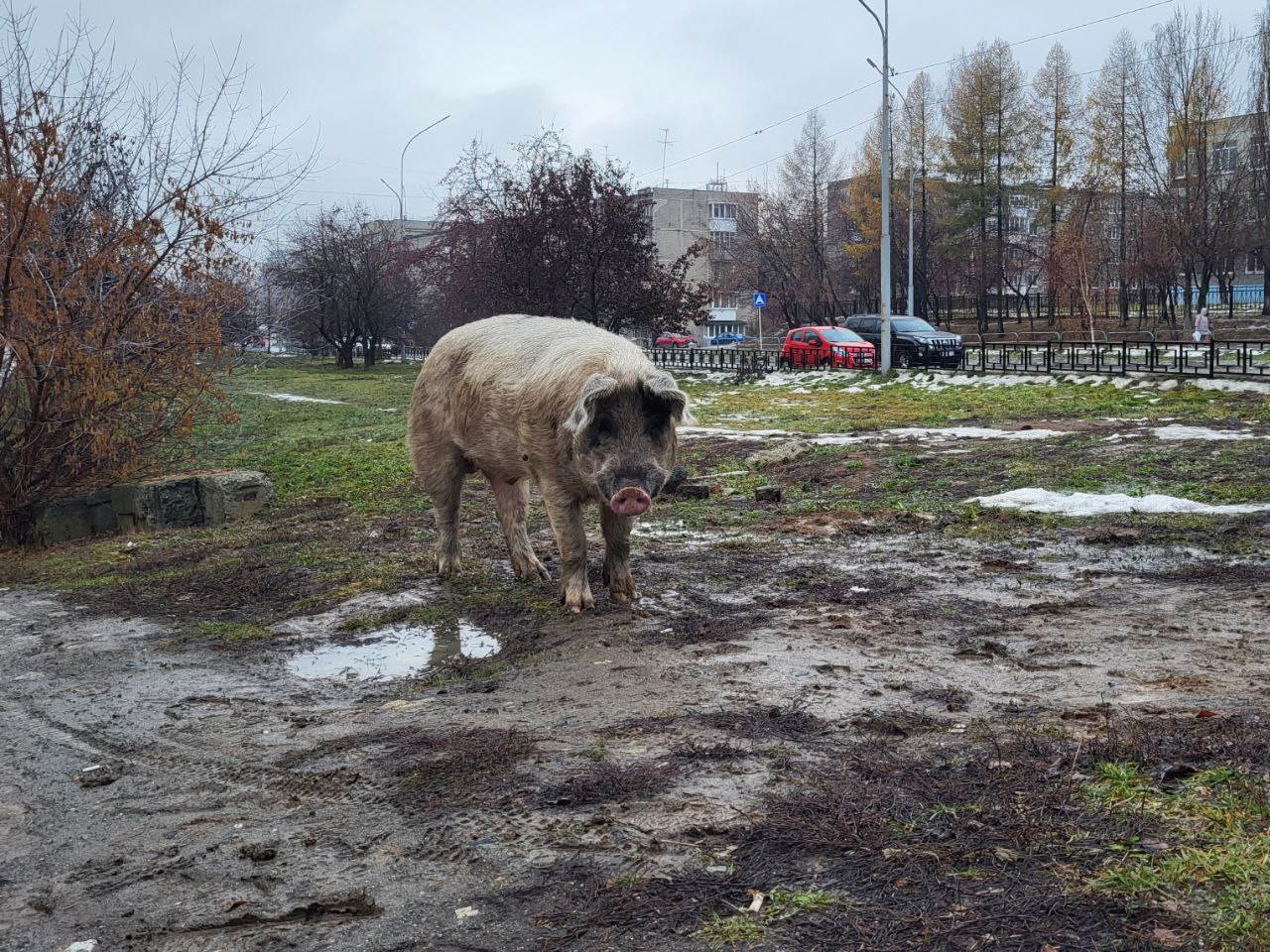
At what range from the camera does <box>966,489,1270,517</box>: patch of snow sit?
957 cm

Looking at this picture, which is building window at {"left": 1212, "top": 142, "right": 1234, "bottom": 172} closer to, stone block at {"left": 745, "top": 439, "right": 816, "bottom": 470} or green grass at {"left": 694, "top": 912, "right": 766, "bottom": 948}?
stone block at {"left": 745, "top": 439, "right": 816, "bottom": 470}

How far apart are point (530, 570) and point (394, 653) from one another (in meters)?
1.89

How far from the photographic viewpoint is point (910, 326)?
34.2 meters

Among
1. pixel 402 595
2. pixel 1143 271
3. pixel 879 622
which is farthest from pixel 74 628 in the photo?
pixel 1143 271

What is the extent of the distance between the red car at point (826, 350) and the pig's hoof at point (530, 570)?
25127 millimetres

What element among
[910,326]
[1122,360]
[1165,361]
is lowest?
[1165,361]

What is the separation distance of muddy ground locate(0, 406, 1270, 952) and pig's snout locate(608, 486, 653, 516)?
2.52ft

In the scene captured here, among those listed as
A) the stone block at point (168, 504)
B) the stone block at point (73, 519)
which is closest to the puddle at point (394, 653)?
the stone block at point (168, 504)

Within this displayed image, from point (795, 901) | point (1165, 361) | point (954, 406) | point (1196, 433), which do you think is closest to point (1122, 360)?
point (1165, 361)

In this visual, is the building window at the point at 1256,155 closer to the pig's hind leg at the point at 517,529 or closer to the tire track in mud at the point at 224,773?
the pig's hind leg at the point at 517,529

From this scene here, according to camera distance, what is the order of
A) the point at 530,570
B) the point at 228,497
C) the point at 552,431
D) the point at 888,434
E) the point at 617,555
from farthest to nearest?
the point at 888,434, the point at 228,497, the point at 530,570, the point at 617,555, the point at 552,431

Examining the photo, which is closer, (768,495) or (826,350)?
(768,495)

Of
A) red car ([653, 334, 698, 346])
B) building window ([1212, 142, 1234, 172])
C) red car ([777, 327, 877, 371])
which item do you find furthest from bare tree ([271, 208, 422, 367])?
building window ([1212, 142, 1234, 172])

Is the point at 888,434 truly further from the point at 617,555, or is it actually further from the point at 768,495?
the point at 617,555
